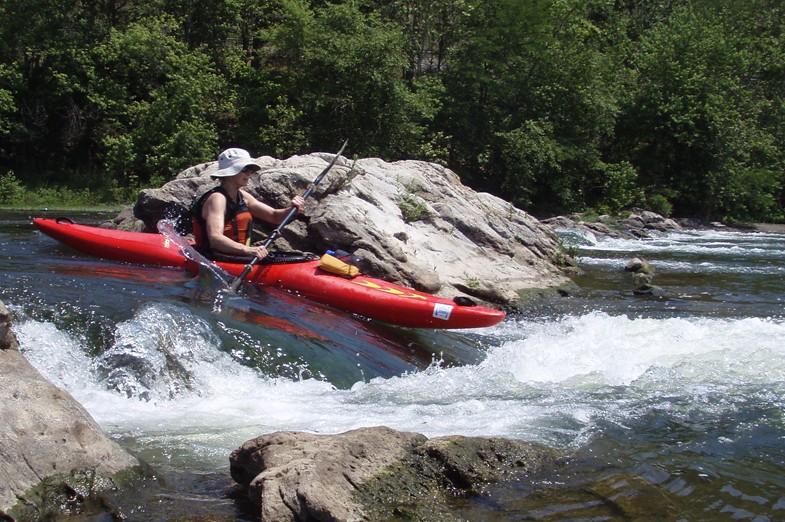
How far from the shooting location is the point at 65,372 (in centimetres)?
482

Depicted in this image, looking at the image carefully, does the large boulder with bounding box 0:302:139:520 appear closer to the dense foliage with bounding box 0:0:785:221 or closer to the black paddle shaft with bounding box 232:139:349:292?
the black paddle shaft with bounding box 232:139:349:292

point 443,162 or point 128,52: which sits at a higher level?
point 128,52

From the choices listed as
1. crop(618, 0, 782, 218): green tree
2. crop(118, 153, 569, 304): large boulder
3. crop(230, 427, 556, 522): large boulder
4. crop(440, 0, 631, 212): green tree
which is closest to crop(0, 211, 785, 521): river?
crop(230, 427, 556, 522): large boulder

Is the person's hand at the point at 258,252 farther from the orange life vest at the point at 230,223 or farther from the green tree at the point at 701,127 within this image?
the green tree at the point at 701,127

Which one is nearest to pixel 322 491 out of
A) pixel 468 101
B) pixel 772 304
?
pixel 772 304

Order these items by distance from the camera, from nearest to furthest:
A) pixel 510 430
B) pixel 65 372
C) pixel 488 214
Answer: pixel 510 430
pixel 65 372
pixel 488 214

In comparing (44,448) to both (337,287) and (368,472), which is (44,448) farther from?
(337,287)

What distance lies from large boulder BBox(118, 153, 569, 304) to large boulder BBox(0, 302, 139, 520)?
4471mm

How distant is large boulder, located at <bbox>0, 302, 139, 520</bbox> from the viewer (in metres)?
3.05

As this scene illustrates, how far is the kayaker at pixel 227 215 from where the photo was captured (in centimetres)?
687

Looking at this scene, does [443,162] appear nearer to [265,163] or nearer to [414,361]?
[265,163]

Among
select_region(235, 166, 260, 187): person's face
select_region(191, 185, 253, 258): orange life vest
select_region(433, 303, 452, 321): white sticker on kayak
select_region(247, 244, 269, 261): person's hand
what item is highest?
select_region(235, 166, 260, 187): person's face

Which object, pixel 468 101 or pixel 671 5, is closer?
pixel 468 101

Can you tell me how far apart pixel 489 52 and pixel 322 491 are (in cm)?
2220
